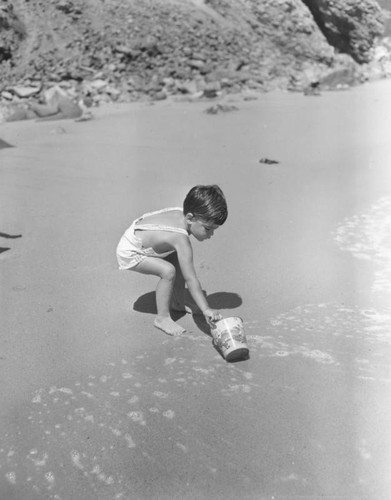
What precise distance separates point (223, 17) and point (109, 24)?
188 cm

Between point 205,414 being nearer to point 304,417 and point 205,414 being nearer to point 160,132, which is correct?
point 304,417

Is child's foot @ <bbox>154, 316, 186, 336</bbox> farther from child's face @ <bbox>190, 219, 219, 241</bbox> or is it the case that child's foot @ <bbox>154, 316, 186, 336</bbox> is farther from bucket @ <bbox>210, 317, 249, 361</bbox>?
child's face @ <bbox>190, 219, 219, 241</bbox>

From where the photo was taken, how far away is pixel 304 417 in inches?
80.7

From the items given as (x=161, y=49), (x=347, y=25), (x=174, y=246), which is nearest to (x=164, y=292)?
(x=174, y=246)

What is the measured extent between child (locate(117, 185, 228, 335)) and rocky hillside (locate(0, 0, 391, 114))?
6.35 metres

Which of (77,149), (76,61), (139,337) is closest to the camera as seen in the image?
(139,337)

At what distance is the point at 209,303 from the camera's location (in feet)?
9.64

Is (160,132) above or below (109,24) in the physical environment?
below

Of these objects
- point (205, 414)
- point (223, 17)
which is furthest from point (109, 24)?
point (205, 414)

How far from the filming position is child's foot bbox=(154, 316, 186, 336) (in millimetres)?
2656

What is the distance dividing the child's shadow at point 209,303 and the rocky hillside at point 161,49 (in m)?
6.27

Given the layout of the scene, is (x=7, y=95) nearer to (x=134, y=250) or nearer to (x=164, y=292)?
(x=134, y=250)

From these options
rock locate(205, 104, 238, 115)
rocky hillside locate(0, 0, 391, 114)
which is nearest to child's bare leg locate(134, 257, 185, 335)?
rock locate(205, 104, 238, 115)

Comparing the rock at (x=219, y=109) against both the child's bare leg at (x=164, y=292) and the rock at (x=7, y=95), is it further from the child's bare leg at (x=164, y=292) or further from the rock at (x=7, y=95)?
the child's bare leg at (x=164, y=292)
